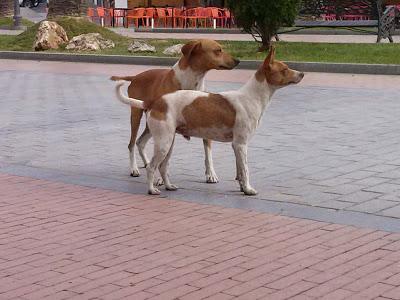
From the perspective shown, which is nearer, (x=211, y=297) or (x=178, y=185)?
(x=211, y=297)

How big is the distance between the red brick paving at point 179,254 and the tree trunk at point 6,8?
34.7 meters

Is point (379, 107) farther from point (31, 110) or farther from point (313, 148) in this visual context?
point (31, 110)

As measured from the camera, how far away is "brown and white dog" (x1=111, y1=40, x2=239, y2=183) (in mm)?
7887

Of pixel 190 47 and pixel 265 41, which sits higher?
pixel 190 47

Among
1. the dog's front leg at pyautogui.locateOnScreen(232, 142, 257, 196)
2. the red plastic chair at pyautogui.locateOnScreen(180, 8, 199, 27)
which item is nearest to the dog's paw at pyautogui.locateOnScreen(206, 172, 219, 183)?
the dog's front leg at pyautogui.locateOnScreen(232, 142, 257, 196)

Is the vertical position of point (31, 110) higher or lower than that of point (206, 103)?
lower

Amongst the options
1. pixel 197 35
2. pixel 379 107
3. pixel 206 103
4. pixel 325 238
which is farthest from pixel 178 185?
pixel 197 35

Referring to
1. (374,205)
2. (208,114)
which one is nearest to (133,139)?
(208,114)

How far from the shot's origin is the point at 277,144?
1021 centimetres

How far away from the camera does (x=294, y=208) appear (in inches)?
282

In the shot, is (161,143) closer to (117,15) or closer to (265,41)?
→ (265,41)

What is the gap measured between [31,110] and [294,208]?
742 cm

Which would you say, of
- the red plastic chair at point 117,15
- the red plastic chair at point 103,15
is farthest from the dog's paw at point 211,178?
the red plastic chair at point 117,15

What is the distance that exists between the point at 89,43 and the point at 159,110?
1736cm
